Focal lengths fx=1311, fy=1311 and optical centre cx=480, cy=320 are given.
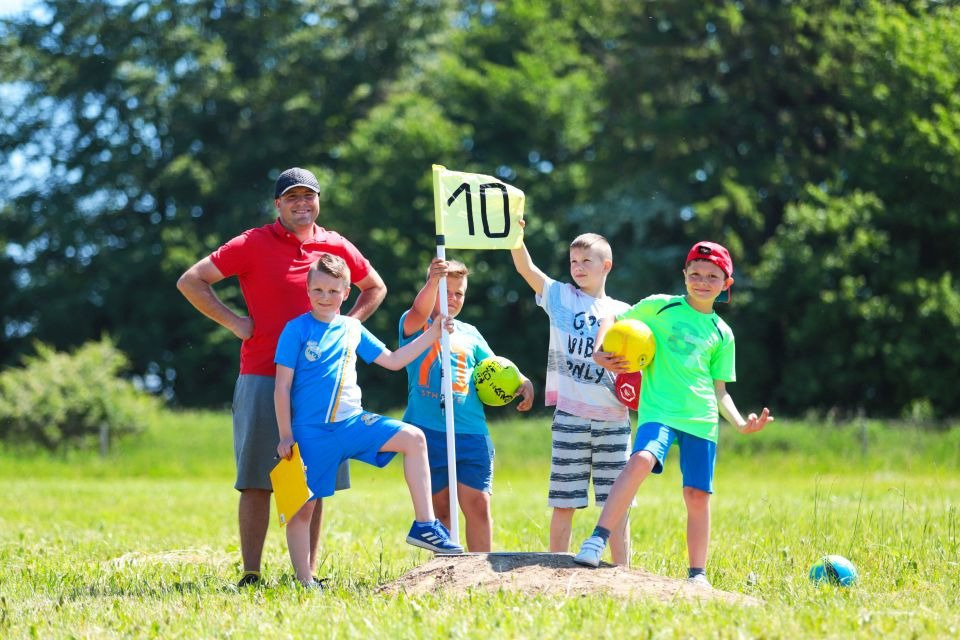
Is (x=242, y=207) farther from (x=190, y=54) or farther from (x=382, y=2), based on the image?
(x=382, y=2)

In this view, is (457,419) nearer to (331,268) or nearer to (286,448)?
(286,448)

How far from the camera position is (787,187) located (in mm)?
36531

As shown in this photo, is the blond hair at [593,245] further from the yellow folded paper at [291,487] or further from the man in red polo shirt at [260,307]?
the yellow folded paper at [291,487]

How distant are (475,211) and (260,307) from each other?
1388mm

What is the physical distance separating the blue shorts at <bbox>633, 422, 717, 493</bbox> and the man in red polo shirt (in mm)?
1818

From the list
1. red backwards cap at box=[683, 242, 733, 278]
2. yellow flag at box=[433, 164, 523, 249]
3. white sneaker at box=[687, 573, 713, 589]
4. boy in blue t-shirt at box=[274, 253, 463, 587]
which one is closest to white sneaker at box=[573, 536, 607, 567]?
white sneaker at box=[687, 573, 713, 589]

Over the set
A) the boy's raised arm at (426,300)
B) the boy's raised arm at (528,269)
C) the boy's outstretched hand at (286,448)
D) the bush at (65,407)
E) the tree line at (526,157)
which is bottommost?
the bush at (65,407)

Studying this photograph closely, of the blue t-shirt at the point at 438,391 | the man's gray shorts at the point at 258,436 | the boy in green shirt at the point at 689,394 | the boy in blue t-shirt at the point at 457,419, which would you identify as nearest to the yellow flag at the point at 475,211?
the boy in blue t-shirt at the point at 457,419

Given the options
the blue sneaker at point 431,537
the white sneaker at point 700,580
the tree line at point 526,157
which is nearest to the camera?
the white sneaker at point 700,580

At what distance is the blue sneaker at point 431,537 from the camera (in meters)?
7.09

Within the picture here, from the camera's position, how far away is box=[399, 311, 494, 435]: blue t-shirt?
8.05 meters

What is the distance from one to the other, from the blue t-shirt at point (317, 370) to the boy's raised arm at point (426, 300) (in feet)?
1.99

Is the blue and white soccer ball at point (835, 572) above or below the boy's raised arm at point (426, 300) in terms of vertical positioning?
below

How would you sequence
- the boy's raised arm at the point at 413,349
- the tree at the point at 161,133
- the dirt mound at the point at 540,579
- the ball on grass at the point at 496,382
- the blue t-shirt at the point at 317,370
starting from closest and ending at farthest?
the dirt mound at the point at 540,579, the blue t-shirt at the point at 317,370, the boy's raised arm at the point at 413,349, the ball on grass at the point at 496,382, the tree at the point at 161,133
